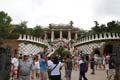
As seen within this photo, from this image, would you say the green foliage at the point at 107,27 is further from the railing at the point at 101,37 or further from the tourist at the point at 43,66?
the tourist at the point at 43,66

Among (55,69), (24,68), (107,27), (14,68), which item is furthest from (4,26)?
(24,68)

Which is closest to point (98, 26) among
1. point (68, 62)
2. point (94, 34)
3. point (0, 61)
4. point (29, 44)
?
point (94, 34)

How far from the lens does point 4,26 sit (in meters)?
63.1

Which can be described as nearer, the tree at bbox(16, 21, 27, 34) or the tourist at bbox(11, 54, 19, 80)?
the tourist at bbox(11, 54, 19, 80)

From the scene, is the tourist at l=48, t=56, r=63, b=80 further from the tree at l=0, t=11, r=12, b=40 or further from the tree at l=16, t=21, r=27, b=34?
the tree at l=16, t=21, r=27, b=34

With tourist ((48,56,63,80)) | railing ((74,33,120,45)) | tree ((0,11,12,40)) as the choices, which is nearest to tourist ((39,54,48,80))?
tourist ((48,56,63,80))

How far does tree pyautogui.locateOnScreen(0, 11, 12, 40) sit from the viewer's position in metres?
63.1

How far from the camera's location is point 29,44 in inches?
2704

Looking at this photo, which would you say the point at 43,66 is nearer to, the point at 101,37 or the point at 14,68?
the point at 14,68

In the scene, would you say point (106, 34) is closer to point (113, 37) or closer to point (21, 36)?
point (113, 37)

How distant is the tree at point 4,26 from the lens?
63112 millimetres

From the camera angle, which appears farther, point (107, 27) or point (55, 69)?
point (107, 27)

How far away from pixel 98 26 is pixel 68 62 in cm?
6057

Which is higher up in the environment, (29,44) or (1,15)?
(1,15)
